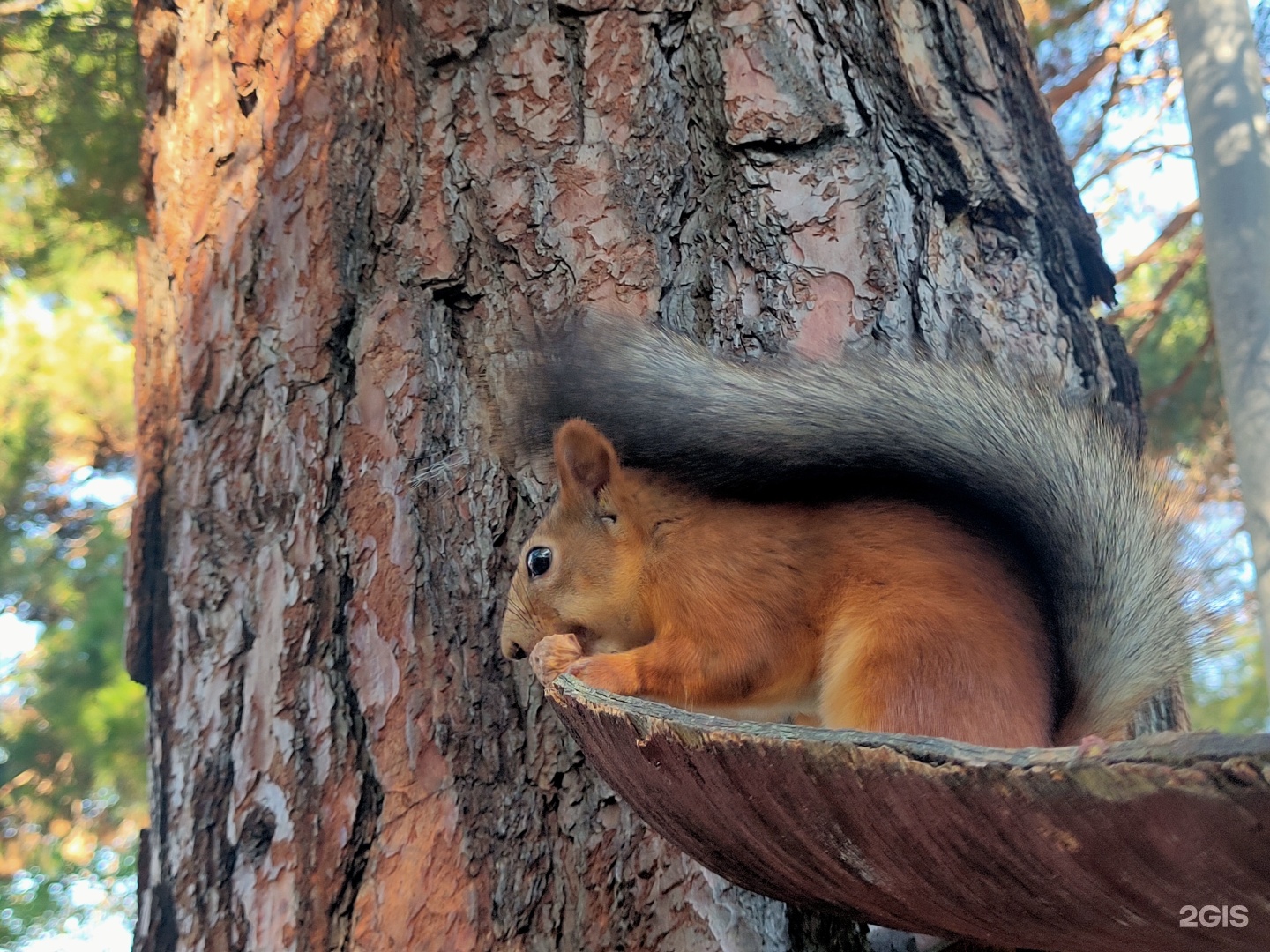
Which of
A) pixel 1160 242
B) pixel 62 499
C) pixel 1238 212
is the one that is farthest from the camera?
pixel 62 499

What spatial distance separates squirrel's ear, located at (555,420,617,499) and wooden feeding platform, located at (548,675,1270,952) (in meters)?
0.38

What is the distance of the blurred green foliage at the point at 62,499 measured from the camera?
10.3 ft

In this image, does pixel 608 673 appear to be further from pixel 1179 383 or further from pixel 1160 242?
pixel 1179 383

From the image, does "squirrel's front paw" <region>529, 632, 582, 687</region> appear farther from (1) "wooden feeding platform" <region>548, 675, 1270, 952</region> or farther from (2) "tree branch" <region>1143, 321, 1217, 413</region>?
(2) "tree branch" <region>1143, 321, 1217, 413</region>

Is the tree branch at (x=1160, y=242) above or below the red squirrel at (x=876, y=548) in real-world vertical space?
above

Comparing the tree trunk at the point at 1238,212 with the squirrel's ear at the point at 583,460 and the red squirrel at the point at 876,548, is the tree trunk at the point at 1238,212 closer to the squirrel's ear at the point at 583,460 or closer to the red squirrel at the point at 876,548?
the red squirrel at the point at 876,548

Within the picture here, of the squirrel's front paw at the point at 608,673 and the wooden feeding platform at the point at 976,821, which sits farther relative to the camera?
the squirrel's front paw at the point at 608,673

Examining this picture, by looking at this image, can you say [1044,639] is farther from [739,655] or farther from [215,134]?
[215,134]

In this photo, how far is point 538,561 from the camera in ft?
3.61

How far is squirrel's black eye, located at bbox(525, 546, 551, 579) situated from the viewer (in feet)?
3.61

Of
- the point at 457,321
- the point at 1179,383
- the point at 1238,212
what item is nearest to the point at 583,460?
the point at 457,321

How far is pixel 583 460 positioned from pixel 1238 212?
1.14 metres

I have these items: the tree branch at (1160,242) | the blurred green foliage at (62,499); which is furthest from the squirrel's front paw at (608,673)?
the tree branch at (1160,242)

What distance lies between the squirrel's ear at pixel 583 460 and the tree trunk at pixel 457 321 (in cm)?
13
